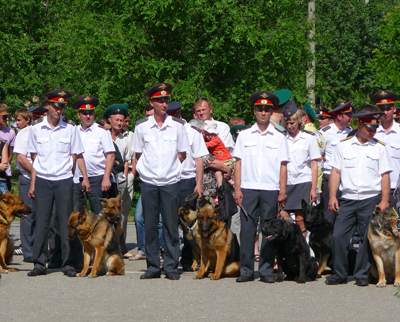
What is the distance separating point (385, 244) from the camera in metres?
7.59

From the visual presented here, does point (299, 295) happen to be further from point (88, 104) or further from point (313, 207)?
point (88, 104)

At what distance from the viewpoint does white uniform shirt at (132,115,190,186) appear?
8156 mm

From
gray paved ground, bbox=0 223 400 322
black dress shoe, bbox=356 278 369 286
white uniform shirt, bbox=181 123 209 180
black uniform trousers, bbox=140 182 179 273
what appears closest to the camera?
gray paved ground, bbox=0 223 400 322

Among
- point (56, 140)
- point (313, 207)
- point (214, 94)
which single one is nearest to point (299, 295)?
Result: point (313, 207)

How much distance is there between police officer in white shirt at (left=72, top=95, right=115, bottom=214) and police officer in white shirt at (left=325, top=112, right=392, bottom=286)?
134 inches

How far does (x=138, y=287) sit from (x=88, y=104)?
319cm

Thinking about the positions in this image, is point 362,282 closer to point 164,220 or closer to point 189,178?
point 164,220

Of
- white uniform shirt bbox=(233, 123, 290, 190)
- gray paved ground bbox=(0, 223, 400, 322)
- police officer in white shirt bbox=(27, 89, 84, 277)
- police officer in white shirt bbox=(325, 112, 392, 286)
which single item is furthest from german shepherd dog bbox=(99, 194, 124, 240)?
police officer in white shirt bbox=(325, 112, 392, 286)

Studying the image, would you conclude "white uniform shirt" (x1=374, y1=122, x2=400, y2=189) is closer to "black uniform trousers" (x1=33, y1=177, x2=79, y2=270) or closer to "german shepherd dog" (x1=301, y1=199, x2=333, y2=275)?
"german shepherd dog" (x1=301, y1=199, x2=333, y2=275)

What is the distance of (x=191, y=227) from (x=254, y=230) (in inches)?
41.4

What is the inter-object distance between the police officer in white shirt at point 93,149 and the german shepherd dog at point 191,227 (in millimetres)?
1264

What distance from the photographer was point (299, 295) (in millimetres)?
7148

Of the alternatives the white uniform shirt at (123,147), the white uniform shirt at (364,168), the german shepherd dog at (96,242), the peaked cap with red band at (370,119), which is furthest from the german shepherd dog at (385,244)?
the white uniform shirt at (123,147)

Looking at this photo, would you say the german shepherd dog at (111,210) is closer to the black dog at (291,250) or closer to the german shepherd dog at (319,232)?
the black dog at (291,250)
